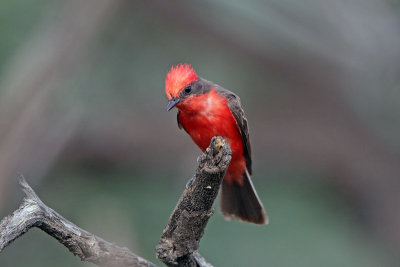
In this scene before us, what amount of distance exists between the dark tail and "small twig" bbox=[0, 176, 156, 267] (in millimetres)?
1963

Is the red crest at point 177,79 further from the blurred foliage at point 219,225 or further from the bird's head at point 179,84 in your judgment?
the blurred foliage at point 219,225

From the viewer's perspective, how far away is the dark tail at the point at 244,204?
6086 mm

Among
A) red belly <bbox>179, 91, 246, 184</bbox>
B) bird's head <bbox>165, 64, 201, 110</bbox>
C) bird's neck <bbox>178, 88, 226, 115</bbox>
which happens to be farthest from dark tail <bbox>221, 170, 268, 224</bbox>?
bird's head <bbox>165, 64, 201, 110</bbox>

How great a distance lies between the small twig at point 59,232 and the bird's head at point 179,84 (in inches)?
59.6

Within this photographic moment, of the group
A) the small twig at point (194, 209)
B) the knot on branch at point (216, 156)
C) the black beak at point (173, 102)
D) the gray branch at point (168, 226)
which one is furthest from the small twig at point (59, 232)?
the black beak at point (173, 102)

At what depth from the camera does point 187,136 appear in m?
10.4

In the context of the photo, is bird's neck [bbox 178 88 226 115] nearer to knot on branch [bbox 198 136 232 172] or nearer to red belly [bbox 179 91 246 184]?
red belly [bbox 179 91 246 184]

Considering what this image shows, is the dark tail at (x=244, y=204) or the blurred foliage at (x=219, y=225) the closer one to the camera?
the dark tail at (x=244, y=204)

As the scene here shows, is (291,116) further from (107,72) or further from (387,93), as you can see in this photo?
(107,72)

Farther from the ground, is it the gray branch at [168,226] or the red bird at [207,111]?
the red bird at [207,111]

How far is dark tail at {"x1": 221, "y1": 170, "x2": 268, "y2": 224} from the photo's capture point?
6086mm

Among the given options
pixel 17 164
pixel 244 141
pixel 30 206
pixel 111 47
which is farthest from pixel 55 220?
pixel 111 47

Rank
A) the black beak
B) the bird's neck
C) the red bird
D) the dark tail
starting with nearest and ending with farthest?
the black beak
the red bird
the bird's neck
the dark tail

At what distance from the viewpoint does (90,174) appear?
412 inches
